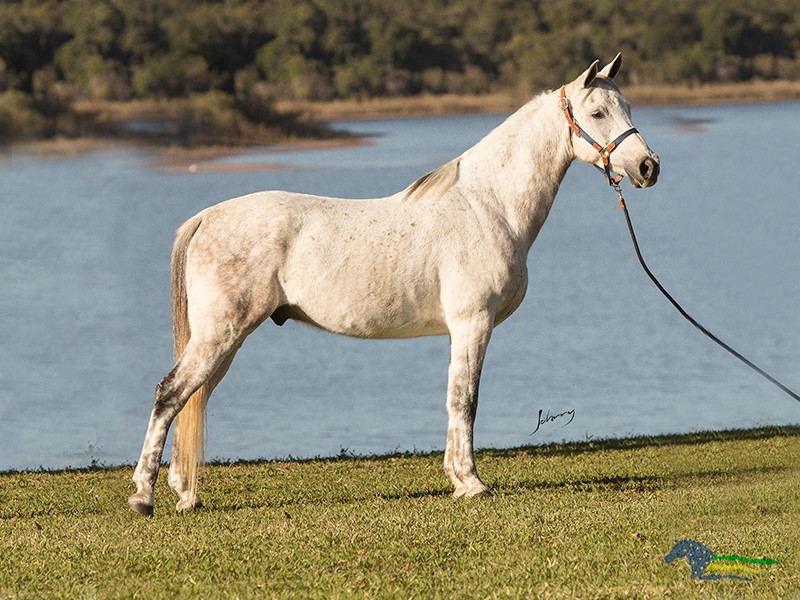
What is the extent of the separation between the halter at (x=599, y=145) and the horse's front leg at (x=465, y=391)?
123cm

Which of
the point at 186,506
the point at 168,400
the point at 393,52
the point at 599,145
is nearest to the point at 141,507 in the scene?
the point at 186,506

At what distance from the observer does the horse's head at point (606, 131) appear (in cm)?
847

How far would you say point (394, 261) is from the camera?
8.29 m

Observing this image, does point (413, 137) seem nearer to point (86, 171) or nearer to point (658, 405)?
point (86, 171)

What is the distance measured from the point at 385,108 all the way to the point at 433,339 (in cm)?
1925

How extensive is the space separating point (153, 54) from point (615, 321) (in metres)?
11.6

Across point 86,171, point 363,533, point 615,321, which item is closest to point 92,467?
point 363,533

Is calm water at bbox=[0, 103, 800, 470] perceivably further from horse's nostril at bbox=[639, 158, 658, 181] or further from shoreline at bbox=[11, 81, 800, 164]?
horse's nostril at bbox=[639, 158, 658, 181]

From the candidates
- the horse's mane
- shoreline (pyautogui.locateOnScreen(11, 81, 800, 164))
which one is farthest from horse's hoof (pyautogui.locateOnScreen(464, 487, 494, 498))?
shoreline (pyautogui.locateOnScreen(11, 81, 800, 164))

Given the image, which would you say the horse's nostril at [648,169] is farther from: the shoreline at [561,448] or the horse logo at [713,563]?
the shoreline at [561,448]

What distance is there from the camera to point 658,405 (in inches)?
709

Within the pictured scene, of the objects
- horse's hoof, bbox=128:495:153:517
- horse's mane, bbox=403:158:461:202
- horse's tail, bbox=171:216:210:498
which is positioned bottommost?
horse's hoof, bbox=128:495:153:517

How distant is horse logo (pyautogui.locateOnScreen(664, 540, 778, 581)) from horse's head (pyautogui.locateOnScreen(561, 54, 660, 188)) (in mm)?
2814

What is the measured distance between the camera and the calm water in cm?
1642
